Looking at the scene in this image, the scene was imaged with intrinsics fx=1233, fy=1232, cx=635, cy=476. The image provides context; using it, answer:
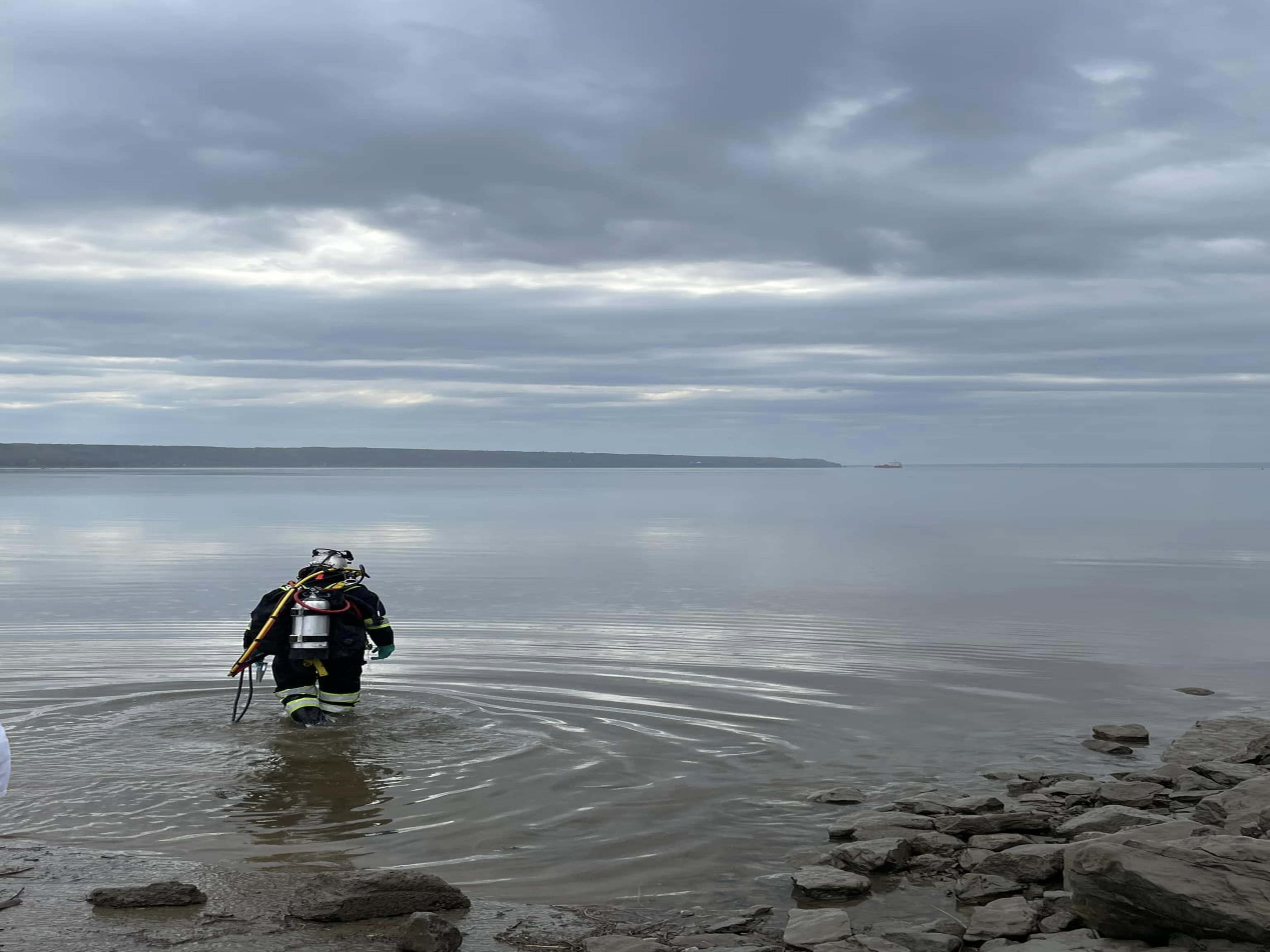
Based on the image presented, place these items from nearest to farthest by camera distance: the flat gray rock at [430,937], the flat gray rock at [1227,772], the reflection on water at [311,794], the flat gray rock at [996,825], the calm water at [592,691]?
the flat gray rock at [430,937], the flat gray rock at [996,825], the reflection on water at [311,794], the calm water at [592,691], the flat gray rock at [1227,772]

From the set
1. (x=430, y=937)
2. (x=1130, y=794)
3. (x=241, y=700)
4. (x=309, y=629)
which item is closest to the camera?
(x=430, y=937)

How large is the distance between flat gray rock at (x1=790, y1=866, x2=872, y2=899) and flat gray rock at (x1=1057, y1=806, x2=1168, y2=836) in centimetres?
158

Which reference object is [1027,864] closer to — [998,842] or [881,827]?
[998,842]

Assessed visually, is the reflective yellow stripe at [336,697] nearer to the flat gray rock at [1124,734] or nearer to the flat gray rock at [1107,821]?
the flat gray rock at [1107,821]

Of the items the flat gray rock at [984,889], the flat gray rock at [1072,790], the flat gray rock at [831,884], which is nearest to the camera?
the flat gray rock at [984,889]

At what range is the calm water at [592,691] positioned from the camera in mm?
8359

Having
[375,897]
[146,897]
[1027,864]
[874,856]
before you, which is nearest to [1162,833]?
[1027,864]

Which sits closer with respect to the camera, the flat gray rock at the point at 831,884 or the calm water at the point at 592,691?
the flat gray rock at the point at 831,884

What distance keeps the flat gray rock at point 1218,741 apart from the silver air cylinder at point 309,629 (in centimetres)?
742

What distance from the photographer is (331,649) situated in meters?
11.2

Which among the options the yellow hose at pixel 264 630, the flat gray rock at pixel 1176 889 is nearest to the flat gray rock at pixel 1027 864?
the flat gray rock at pixel 1176 889

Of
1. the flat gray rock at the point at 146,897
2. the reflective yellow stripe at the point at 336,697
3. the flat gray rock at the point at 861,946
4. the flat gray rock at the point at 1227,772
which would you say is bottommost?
the flat gray rock at the point at 146,897

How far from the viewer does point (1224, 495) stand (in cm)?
9100

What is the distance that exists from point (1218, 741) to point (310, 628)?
8192 mm
